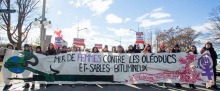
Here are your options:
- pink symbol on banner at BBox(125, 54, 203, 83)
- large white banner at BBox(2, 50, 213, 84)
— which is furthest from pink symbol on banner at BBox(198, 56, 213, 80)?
pink symbol on banner at BBox(125, 54, 203, 83)

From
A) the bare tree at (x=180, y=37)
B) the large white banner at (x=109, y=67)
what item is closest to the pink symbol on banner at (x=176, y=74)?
the large white banner at (x=109, y=67)

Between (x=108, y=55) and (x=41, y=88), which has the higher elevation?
(x=108, y=55)

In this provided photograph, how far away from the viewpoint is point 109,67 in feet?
39.5

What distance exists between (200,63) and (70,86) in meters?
5.34

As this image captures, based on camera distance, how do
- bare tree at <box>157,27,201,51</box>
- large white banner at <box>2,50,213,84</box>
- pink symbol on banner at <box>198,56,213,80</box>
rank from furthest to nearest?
bare tree at <box>157,27,201,51</box> → pink symbol on banner at <box>198,56,213,80</box> → large white banner at <box>2,50,213,84</box>

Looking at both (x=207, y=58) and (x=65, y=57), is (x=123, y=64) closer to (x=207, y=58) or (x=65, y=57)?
(x=65, y=57)

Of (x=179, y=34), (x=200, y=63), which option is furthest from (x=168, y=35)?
(x=200, y=63)

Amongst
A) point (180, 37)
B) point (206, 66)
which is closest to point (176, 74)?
point (206, 66)

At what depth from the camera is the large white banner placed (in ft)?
37.9

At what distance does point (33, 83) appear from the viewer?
1134 centimetres

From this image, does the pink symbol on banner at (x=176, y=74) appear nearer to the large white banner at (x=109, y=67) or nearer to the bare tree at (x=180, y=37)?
the large white banner at (x=109, y=67)

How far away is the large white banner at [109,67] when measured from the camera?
1154cm

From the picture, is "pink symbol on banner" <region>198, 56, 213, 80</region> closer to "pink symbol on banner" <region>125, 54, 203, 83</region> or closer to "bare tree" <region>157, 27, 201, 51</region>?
"pink symbol on banner" <region>125, 54, 203, 83</region>

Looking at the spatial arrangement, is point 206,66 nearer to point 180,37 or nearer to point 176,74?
point 176,74
